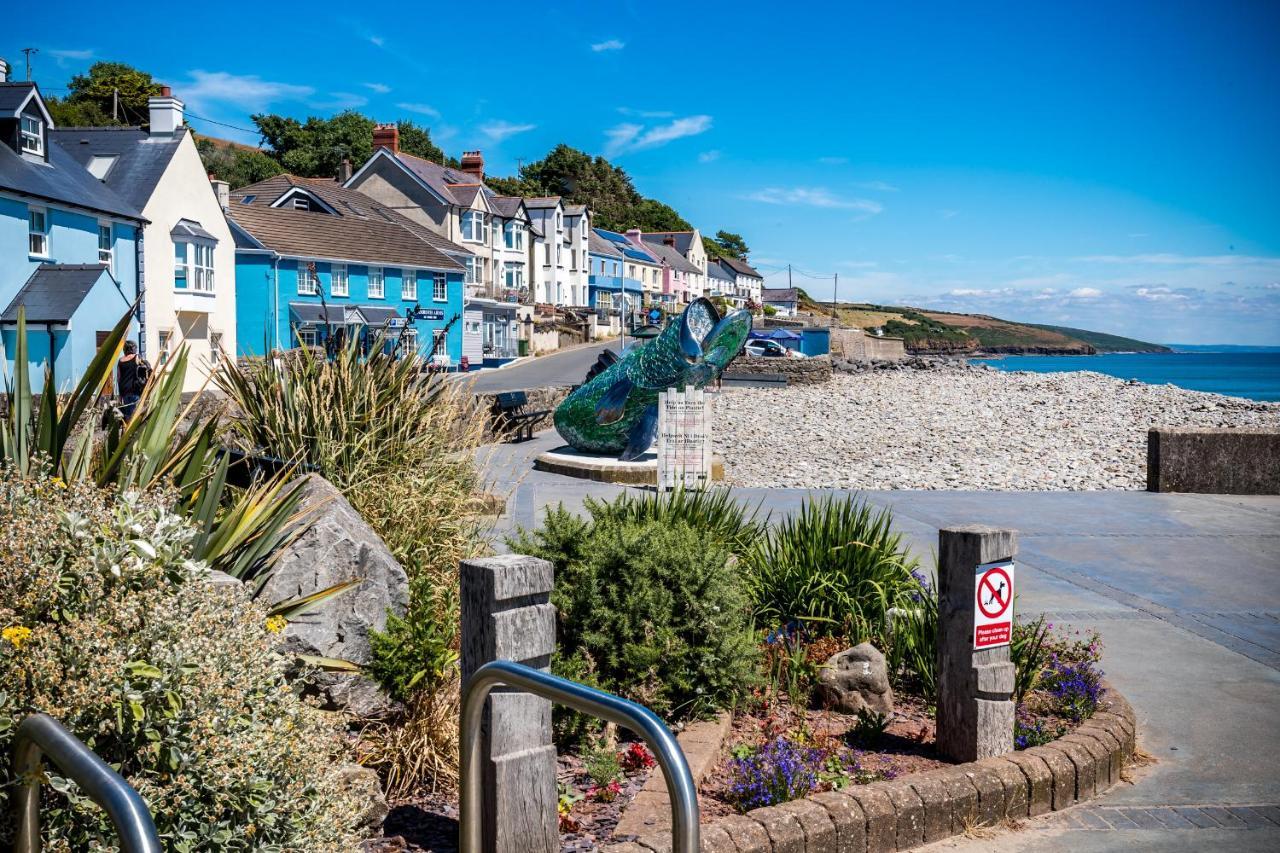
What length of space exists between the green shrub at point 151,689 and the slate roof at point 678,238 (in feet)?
384

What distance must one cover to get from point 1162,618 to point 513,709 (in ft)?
20.0

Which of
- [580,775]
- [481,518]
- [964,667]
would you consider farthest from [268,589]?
[964,667]

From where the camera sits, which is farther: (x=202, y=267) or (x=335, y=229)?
(x=335, y=229)

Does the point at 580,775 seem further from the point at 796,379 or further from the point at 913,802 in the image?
the point at 796,379

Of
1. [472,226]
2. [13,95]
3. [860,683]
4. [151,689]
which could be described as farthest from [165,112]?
[151,689]

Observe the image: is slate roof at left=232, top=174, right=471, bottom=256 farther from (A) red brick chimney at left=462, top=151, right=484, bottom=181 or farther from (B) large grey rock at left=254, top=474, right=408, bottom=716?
(B) large grey rock at left=254, top=474, right=408, bottom=716

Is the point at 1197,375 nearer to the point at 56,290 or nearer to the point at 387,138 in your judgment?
the point at 387,138

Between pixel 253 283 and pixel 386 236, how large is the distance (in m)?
9.37

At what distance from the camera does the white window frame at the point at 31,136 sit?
3050 cm

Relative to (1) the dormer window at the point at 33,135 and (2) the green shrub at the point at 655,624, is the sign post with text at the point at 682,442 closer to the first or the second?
(2) the green shrub at the point at 655,624

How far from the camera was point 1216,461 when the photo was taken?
47.0 ft

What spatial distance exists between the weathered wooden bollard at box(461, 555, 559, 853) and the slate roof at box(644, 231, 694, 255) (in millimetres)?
116494

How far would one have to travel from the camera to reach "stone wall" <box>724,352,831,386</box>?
145ft

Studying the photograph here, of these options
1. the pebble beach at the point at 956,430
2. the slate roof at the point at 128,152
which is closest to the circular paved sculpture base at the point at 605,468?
the pebble beach at the point at 956,430
